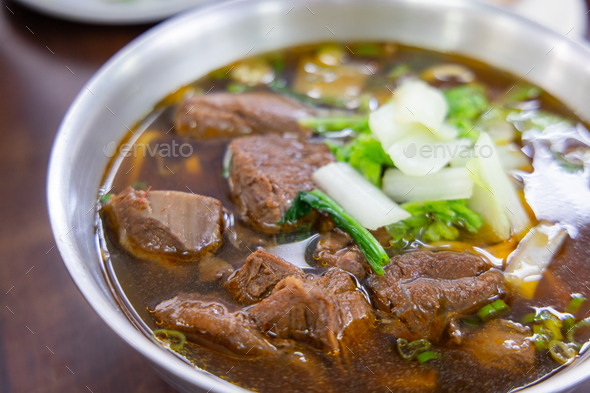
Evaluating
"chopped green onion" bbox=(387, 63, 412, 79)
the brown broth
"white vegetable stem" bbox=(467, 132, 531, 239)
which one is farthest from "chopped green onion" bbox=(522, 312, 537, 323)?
"chopped green onion" bbox=(387, 63, 412, 79)

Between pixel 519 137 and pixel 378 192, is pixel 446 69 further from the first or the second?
pixel 378 192

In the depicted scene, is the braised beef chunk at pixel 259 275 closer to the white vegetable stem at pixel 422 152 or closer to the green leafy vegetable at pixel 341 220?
the green leafy vegetable at pixel 341 220

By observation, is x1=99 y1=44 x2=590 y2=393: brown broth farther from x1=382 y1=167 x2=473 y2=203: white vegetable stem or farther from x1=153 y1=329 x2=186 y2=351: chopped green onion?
x1=382 y1=167 x2=473 y2=203: white vegetable stem

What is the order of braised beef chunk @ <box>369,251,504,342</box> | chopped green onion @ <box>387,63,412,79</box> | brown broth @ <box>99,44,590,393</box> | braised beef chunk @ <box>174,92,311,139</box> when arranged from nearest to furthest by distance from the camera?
brown broth @ <box>99,44,590,393</box> → braised beef chunk @ <box>369,251,504,342</box> → braised beef chunk @ <box>174,92,311,139</box> → chopped green onion @ <box>387,63,412,79</box>

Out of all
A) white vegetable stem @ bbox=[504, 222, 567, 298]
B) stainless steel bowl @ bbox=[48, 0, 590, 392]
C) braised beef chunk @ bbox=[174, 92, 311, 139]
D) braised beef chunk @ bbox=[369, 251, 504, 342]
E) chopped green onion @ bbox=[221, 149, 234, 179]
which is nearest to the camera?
braised beef chunk @ bbox=[369, 251, 504, 342]

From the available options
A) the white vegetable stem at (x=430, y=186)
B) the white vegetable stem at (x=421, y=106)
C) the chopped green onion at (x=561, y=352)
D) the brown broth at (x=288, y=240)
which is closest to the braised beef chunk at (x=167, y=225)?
the brown broth at (x=288, y=240)
